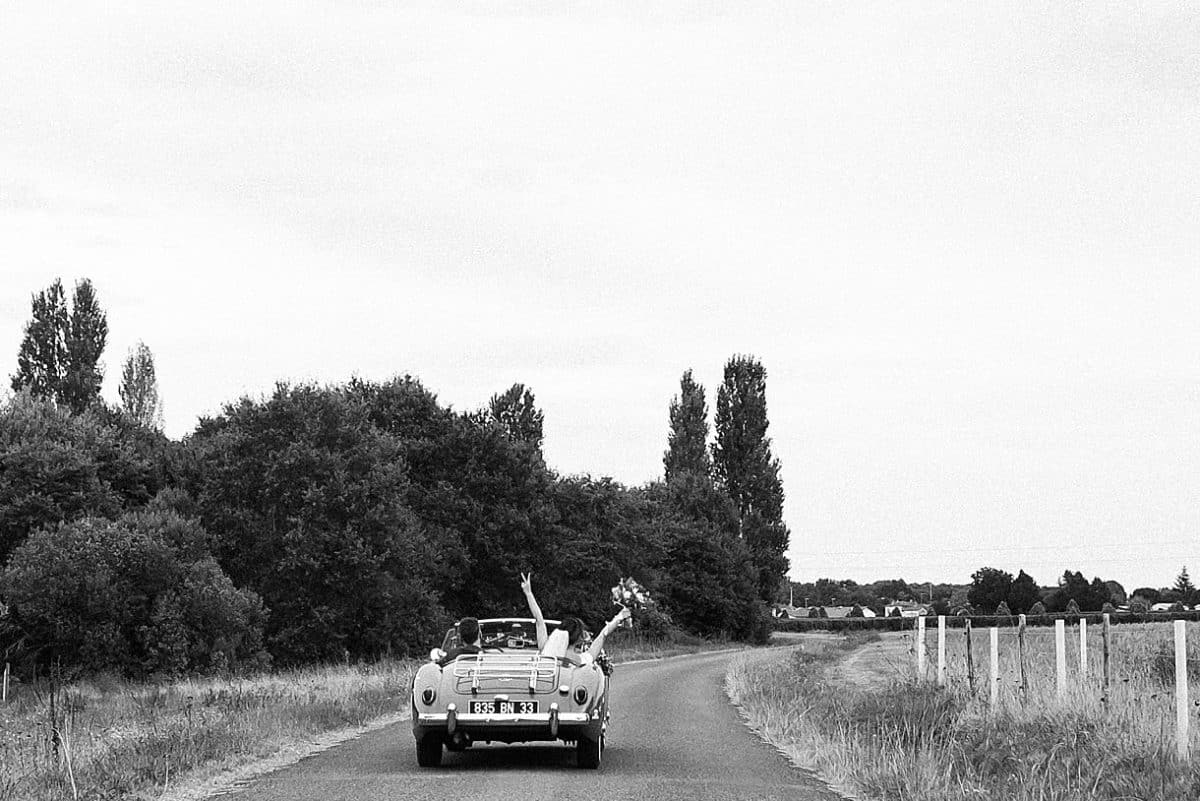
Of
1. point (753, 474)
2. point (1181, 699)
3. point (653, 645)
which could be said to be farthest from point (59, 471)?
point (753, 474)

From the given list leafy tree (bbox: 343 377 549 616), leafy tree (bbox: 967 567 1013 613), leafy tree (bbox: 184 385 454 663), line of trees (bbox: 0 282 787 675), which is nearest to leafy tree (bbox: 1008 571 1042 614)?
leafy tree (bbox: 967 567 1013 613)

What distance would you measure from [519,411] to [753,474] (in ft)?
49.4

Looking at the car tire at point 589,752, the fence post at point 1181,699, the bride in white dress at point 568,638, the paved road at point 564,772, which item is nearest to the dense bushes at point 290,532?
the paved road at point 564,772

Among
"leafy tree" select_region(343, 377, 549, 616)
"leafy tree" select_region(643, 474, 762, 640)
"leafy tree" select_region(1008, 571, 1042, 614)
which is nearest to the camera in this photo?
"leafy tree" select_region(343, 377, 549, 616)

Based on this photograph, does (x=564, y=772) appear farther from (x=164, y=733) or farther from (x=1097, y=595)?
(x=1097, y=595)

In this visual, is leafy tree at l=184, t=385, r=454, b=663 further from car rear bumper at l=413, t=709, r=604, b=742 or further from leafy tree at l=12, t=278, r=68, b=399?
car rear bumper at l=413, t=709, r=604, b=742

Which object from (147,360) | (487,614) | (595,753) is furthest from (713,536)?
(595,753)

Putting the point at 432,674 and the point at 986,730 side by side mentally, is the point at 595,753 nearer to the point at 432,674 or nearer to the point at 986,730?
the point at 432,674

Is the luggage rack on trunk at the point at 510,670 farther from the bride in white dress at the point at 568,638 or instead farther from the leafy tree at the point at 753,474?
the leafy tree at the point at 753,474

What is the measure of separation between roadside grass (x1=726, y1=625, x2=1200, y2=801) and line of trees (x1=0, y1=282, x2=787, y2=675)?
888 inches

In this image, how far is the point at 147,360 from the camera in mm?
80250

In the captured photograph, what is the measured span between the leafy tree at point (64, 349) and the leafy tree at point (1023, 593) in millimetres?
72527

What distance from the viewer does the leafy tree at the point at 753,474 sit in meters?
89.6

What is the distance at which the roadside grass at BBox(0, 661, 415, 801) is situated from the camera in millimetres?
12867
